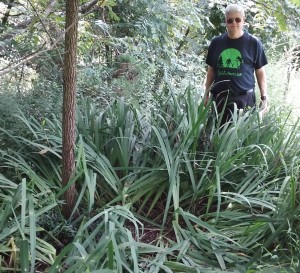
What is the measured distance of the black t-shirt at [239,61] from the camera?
139 inches

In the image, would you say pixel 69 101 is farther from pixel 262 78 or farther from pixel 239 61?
pixel 262 78

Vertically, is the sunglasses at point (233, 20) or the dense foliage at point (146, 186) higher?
the sunglasses at point (233, 20)

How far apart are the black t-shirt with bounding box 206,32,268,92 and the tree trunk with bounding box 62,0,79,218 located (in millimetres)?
1572

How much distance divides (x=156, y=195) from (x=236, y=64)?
1462 mm

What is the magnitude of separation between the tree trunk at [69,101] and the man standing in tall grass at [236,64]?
59.5 inches

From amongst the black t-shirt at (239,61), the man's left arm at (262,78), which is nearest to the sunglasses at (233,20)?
the black t-shirt at (239,61)

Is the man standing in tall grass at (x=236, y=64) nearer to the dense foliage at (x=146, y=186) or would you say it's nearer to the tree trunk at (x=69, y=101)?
the dense foliage at (x=146, y=186)

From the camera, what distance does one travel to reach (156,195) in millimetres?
2693

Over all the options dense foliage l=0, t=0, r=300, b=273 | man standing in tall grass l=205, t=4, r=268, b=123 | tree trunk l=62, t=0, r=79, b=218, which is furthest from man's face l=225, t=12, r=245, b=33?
tree trunk l=62, t=0, r=79, b=218

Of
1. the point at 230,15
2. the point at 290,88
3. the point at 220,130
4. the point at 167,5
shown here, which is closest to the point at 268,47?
the point at 290,88

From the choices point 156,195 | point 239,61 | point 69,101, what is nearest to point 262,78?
point 239,61

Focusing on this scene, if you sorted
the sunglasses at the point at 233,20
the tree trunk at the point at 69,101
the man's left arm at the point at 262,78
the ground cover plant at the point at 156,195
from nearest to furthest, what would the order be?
1. the ground cover plant at the point at 156,195
2. the tree trunk at the point at 69,101
3. the sunglasses at the point at 233,20
4. the man's left arm at the point at 262,78

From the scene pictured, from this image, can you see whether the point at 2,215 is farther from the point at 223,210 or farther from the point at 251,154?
the point at 251,154

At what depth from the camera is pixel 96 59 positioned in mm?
5832
